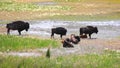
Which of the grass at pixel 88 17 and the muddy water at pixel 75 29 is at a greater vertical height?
the muddy water at pixel 75 29

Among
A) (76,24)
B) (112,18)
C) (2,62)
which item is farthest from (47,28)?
(2,62)

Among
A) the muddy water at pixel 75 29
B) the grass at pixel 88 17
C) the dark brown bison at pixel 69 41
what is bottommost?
the grass at pixel 88 17

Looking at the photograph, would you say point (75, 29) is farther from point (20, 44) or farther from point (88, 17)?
point (20, 44)

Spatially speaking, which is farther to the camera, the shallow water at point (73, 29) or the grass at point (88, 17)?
the grass at point (88, 17)

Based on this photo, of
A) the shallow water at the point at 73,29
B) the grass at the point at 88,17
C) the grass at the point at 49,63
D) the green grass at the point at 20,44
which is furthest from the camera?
the grass at the point at 88,17

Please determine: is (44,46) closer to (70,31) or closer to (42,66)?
(42,66)

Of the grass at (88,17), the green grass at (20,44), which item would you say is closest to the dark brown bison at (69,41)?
the green grass at (20,44)

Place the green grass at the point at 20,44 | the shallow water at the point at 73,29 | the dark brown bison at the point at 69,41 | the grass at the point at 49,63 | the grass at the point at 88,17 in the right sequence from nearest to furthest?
the grass at the point at 49,63
the green grass at the point at 20,44
the dark brown bison at the point at 69,41
the shallow water at the point at 73,29
the grass at the point at 88,17

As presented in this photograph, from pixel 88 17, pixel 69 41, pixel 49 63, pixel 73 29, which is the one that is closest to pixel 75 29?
pixel 73 29

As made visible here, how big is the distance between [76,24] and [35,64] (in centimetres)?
2528

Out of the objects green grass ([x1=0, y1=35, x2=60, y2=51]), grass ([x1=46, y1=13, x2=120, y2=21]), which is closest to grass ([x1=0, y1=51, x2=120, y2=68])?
green grass ([x1=0, y1=35, x2=60, y2=51])

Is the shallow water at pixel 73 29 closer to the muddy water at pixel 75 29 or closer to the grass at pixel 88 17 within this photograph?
the muddy water at pixel 75 29

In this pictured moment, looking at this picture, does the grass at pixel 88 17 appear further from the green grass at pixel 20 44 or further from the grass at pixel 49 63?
the grass at pixel 49 63

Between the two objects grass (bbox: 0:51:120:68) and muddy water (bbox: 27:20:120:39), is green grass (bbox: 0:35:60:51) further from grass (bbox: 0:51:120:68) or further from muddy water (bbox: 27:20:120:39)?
muddy water (bbox: 27:20:120:39)
